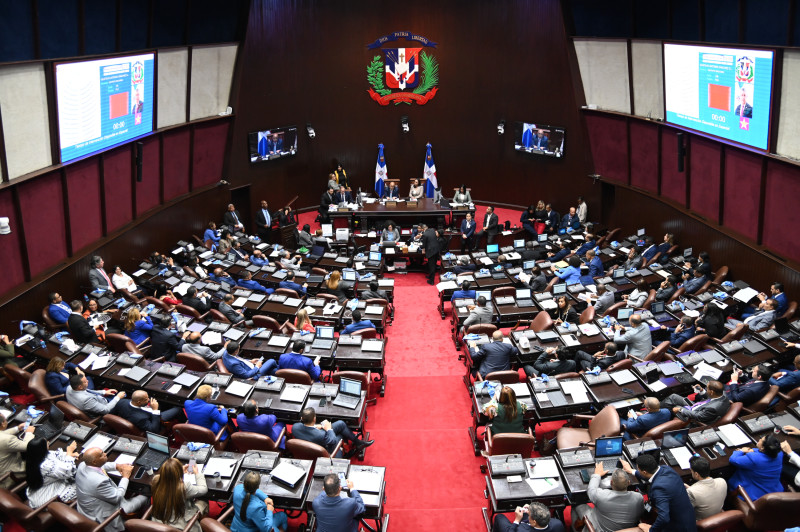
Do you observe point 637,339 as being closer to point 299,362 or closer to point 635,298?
point 635,298

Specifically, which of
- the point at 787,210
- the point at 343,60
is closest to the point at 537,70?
the point at 343,60

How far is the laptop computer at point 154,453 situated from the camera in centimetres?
734

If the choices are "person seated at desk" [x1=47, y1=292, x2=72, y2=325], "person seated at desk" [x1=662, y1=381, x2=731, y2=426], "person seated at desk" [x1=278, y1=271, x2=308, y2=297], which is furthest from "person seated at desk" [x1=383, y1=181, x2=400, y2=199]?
"person seated at desk" [x1=662, y1=381, x2=731, y2=426]

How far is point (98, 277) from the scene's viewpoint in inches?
487

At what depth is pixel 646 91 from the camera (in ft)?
52.0

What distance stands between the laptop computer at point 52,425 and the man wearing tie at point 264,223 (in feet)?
33.1

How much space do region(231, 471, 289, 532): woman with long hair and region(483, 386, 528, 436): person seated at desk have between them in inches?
125

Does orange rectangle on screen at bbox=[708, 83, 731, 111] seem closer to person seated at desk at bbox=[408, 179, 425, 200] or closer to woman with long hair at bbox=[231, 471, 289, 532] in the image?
person seated at desk at bbox=[408, 179, 425, 200]

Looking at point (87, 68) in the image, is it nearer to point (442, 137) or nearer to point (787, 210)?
point (442, 137)

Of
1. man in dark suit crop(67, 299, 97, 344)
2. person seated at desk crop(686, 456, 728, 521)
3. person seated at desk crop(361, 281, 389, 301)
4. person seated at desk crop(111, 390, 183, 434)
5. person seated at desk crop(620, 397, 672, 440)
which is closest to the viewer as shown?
person seated at desk crop(686, 456, 728, 521)

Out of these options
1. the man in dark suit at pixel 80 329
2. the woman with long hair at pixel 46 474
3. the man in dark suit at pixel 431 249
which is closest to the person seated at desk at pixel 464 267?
the man in dark suit at pixel 431 249

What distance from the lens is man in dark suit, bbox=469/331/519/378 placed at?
993cm

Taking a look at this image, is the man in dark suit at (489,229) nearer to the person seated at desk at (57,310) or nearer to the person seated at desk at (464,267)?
the person seated at desk at (464,267)

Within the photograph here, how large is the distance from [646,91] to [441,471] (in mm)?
11588
